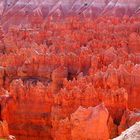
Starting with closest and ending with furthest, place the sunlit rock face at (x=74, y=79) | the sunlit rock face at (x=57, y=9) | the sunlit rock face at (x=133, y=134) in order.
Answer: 1. the sunlit rock face at (x=133, y=134)
2. the sunlit rock face at (x=74, y=79)
3. the sunlit rock face at (x=57, y=9)

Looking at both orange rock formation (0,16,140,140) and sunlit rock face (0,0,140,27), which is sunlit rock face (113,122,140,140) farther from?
sunlit rock face (0,0,140,27)

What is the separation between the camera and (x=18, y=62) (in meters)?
22.4

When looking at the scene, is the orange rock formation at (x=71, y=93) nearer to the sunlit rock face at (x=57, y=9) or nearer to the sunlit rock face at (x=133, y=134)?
the sunlit rock face at (x=133, y=134)

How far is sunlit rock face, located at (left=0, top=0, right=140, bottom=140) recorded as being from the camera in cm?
1293

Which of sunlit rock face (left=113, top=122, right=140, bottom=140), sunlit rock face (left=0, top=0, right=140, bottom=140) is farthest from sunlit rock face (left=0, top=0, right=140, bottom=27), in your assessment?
sunlit rock face (left=113, top=122, right=140, bottom=140)

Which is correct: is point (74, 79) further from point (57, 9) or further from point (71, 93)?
point (57, 9)

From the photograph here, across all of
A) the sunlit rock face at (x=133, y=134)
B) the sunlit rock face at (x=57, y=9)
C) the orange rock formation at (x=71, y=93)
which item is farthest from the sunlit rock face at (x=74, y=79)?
the sunlit rock face at (x=133, y=134)

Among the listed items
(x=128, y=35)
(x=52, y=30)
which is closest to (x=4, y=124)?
(x=128, y=35)

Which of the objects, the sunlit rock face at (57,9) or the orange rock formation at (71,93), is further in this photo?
the sunlit rock face at (57,9)

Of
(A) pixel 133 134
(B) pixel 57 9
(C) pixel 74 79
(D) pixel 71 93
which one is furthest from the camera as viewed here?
Result: (B) pixel 57 9

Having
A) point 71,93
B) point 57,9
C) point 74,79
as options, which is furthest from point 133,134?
point 57,9

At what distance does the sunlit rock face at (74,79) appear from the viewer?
1293cm

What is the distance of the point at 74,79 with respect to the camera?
54.6 feet

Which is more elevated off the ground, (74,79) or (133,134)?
(133,134)
